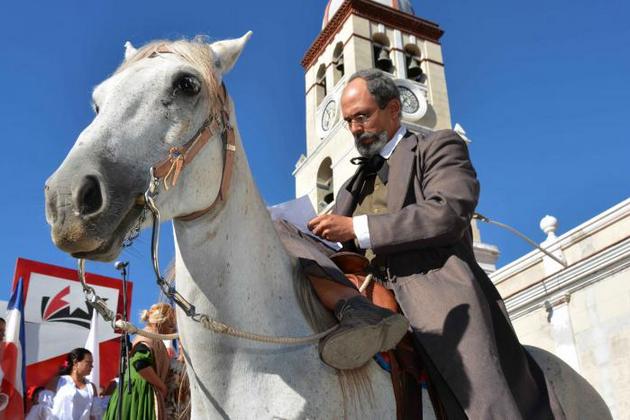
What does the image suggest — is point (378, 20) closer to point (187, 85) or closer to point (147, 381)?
point (147, 381)

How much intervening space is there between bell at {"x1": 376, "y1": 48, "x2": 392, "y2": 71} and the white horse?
29.5 metres

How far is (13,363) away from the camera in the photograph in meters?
7.84

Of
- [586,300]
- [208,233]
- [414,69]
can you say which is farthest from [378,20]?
[208,233]

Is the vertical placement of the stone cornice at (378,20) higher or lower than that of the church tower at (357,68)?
higher

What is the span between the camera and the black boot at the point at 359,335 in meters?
2.24

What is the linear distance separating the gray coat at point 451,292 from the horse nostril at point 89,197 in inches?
44.9

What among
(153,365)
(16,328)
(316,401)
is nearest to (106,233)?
(316,401)

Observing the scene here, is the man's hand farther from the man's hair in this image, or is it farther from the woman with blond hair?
the woman with blond hair

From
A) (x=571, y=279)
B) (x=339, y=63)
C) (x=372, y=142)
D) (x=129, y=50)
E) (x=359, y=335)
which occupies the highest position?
(x=339, y=63)

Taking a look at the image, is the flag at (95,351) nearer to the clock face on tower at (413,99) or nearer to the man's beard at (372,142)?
the man's beard at (372,142)

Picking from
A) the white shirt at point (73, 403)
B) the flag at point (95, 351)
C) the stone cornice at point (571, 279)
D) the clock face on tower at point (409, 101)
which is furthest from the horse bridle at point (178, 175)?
the clock face on tower at point (409, 101)

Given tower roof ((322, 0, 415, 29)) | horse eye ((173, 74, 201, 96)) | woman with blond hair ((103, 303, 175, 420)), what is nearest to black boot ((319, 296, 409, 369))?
horse eye ((173, 74, 201, 96))

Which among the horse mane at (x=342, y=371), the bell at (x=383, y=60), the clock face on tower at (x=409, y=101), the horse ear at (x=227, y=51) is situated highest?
the bell at (x=383, y=60)

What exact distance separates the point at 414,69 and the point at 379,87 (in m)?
30.2
